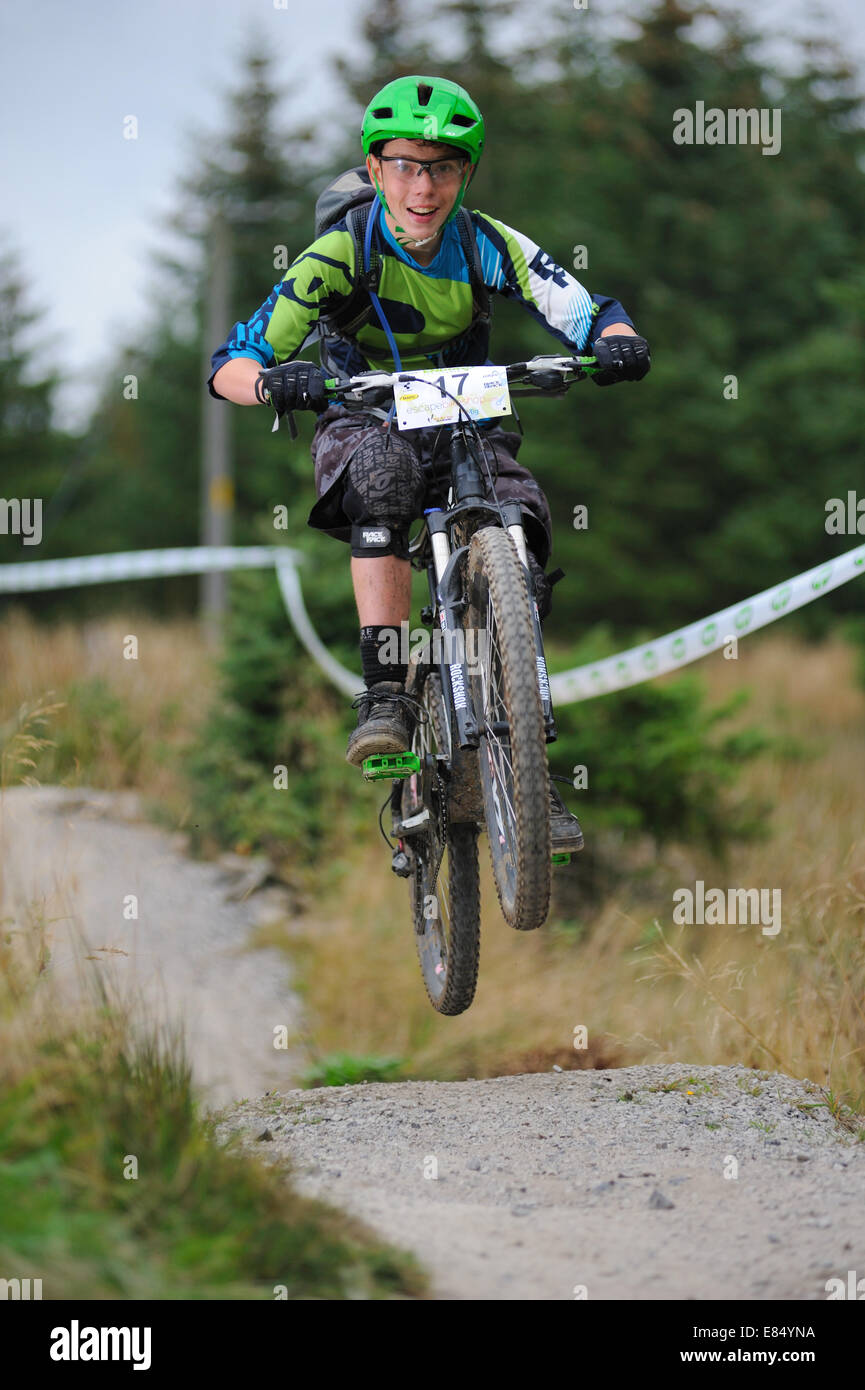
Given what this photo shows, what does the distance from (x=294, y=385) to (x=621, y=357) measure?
92cm

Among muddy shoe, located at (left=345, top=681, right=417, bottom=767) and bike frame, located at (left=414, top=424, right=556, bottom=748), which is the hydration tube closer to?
bike frame, located at (left=414, top=424, right=556, bottom=748)

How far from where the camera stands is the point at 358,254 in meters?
4.10

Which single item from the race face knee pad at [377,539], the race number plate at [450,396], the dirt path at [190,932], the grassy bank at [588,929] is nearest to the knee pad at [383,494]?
the race face knee pad at [377,539]

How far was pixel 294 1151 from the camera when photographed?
3.82 metres

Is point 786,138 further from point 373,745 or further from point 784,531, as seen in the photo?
point 373,745

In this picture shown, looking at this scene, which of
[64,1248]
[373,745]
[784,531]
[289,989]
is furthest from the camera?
[784,531]

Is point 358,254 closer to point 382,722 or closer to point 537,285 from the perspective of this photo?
point 537,285

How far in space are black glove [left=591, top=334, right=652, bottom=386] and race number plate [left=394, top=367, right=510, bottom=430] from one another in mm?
294

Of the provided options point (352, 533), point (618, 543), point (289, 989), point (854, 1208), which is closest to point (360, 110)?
point (618, 543)

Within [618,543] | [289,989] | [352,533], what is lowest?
[289,989]

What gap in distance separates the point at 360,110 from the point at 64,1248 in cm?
2234

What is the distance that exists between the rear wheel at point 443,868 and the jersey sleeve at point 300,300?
40.9 inches

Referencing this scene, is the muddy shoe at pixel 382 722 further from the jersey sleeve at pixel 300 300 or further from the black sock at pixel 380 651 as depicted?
the jersey sleeve at pixel 300 300

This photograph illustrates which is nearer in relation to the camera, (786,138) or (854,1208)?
(854,1208)
